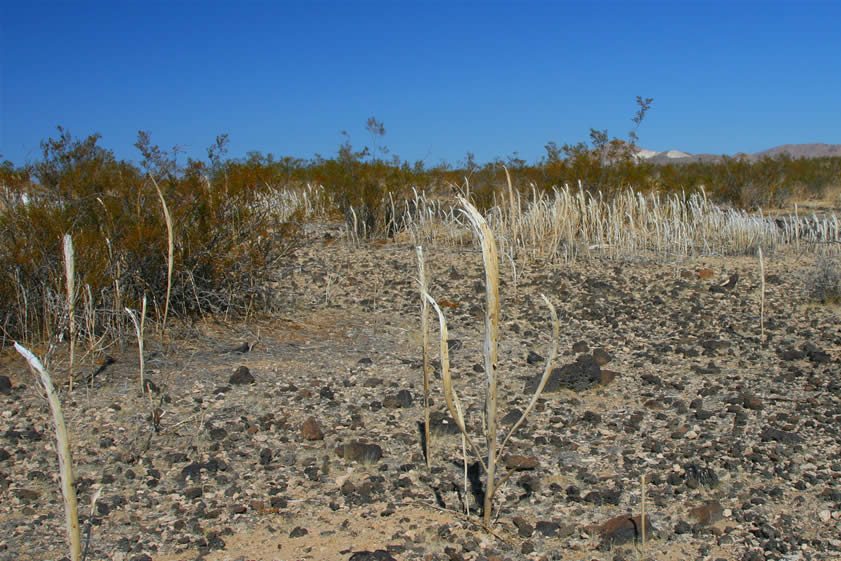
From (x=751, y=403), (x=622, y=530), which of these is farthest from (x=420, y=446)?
(x=751, y=403)

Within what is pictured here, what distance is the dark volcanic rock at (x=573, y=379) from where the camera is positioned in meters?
3.95

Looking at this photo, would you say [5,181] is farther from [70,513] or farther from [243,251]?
[70,513]

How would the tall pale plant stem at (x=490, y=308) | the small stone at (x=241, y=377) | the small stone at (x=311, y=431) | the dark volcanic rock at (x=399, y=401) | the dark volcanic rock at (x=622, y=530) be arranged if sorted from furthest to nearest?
the small stone at (x=241, y=377) → the dark volcanic rock at (x=399, y=401) → the small stone at (x=311, y=431) → the dark volcanic rock at (x=622, y=530) → the tall pale plant stem at (x=490, y=308)

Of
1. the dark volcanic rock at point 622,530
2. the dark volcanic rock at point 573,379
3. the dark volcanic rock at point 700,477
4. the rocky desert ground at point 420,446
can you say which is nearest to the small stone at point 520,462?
the rocky desert ground at point 420,446

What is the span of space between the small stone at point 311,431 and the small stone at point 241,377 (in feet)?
2.25

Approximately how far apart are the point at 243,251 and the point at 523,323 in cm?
232

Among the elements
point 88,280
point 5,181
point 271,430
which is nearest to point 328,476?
point 271,430

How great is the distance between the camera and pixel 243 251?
5.38m

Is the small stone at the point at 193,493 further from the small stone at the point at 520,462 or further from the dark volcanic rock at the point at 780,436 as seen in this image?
the dark volcanic rock at the point at 780,436

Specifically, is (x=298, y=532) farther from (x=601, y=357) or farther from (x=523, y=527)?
(x=601, y=357)

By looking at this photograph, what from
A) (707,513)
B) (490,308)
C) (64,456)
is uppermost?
(490,308)

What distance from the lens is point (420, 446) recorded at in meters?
3.22

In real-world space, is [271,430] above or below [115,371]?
below

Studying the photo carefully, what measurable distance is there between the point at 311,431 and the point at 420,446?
533mm
